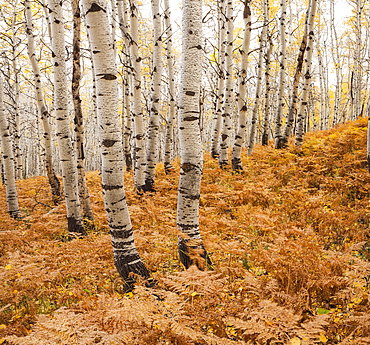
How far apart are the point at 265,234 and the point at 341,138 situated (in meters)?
6.11

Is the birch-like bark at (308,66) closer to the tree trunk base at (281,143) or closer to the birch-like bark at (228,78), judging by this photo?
the tree trunk base at (281,143)

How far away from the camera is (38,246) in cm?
522

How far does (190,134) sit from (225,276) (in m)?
1.89

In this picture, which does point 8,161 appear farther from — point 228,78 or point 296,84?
point 296,84

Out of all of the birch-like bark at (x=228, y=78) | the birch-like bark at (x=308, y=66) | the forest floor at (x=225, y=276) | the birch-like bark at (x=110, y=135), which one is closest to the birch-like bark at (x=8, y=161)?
the forest floor at (x=225, y=276)

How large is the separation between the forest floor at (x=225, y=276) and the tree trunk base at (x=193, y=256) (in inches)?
5.3

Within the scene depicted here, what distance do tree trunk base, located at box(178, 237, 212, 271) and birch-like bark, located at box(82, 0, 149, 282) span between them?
546 millimetres

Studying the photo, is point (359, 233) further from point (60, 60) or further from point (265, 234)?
point (60, 60)

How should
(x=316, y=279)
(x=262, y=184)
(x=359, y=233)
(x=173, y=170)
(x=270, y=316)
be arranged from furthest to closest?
(x=173, y=170) < (x=262, y=184) < (x=359, y=233) < (x=316, y=279) < (x=270, y=316)

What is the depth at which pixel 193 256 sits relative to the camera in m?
3.44

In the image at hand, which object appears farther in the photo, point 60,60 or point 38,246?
point 60,60

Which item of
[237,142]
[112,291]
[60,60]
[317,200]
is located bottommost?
[112,291]

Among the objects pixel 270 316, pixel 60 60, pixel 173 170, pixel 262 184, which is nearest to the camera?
pixel 270 316

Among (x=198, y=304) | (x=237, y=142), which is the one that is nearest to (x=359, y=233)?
(x=198, y=304)
